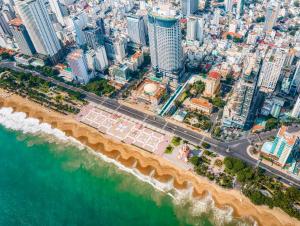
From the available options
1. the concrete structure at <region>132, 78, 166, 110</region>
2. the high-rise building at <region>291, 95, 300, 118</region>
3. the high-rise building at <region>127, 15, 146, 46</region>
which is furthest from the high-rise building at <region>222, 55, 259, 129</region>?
the high-rise building at <region>127, 15, 146, 46</region>

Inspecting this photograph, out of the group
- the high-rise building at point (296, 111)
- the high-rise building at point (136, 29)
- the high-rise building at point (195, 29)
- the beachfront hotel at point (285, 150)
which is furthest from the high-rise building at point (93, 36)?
the high-rise building at point (296, 111)

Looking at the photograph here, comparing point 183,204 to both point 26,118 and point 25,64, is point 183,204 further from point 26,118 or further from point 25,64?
point 25,64

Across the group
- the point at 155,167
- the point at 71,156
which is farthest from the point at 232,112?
the point at 71,156

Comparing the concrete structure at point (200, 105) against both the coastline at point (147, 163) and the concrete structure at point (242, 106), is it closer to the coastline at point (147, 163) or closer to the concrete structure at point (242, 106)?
the concrete structure at point (242, 106)

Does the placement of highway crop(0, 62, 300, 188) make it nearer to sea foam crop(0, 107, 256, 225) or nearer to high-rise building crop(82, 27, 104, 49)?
sea foam crop(0, 107, 256, 225)

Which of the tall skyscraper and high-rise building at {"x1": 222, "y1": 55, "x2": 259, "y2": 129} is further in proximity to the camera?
high-rise building at {"x1": 222, "y1": 55, "x2": 259, "y2": 129}

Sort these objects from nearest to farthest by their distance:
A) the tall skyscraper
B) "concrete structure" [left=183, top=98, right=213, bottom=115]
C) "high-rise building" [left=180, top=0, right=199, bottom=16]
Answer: the tall skyscraper → "concrete structure" [left=183, top=98, right=213, bottom=115] → "high-rise building" [left=180, top=0, right=199, bottom=16]

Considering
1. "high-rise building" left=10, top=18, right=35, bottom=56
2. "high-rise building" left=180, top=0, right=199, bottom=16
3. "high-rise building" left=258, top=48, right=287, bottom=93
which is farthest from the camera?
"high-rise building" left=180, top=0, right=199, bottom=16
